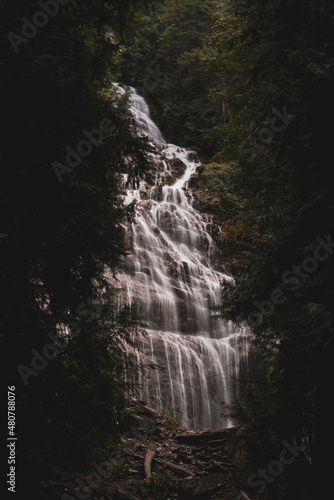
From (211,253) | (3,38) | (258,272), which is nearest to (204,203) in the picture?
(211,253)

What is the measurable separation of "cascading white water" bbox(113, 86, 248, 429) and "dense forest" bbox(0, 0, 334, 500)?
4.57 meters

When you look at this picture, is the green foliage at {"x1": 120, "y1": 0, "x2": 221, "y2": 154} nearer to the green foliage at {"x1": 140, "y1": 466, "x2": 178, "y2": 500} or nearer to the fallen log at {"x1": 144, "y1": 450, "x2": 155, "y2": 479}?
the fallen log at {"x1": 144, "y1": 450, "x2": 155, "y2": 479}

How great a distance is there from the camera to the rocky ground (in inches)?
225

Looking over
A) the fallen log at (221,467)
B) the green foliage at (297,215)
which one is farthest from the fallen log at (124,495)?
the green foliage at (297,215)

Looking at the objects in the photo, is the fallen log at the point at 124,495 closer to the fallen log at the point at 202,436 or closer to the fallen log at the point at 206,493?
the fallen log at the point at 206,493

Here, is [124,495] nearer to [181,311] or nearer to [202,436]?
[202,436]

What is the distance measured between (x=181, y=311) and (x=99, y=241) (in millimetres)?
12336

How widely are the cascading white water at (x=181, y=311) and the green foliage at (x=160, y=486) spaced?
2970 mm

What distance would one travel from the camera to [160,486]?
7.06 m

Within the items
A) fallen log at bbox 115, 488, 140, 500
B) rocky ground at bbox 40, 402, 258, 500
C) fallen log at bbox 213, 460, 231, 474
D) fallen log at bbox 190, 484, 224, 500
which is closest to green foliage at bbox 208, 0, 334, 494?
rocky ground at bbox 40, 402, 258, 500

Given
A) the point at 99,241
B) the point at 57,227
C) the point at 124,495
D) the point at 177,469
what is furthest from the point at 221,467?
the point at 57,227

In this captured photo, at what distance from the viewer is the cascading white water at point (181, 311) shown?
13953 millimetres

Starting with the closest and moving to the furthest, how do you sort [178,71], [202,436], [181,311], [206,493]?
[206,493]
[202,436]
[181,311]
[178,71]

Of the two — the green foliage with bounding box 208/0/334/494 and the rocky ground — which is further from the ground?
the green foliage with bounding box 208/0/334/494
